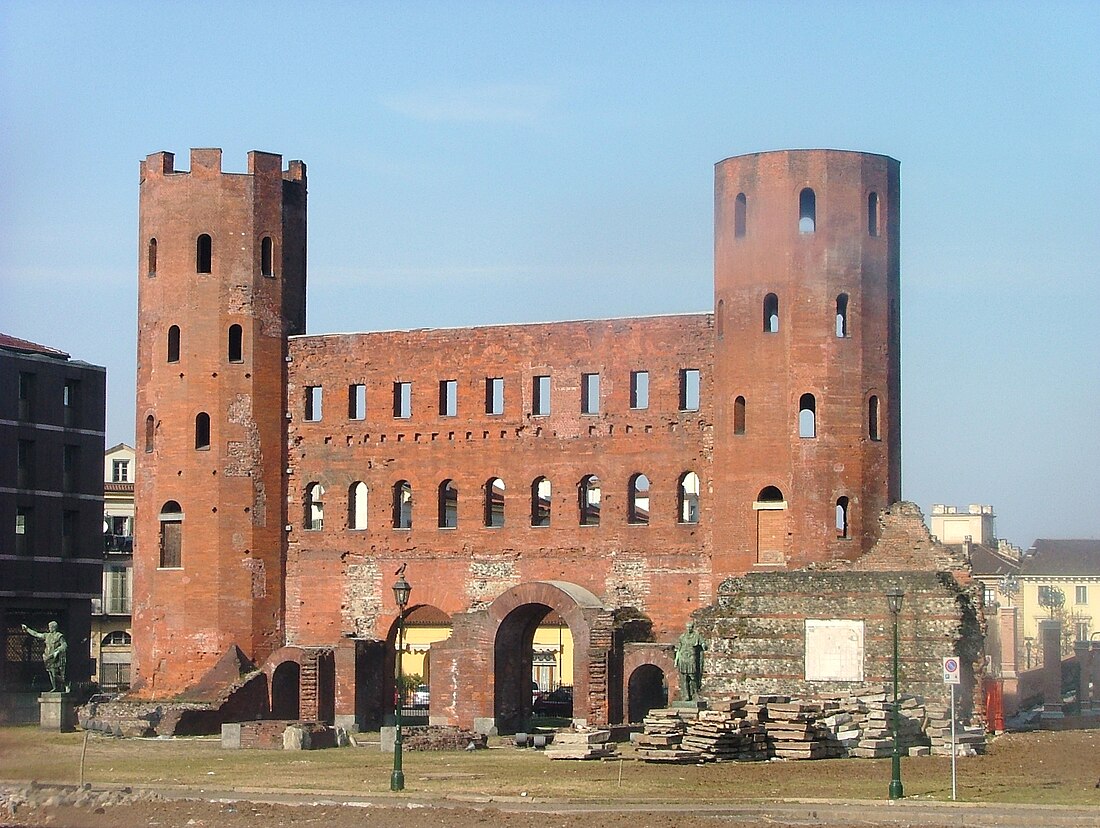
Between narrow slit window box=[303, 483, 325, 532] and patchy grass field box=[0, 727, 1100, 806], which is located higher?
narrow slit window box=[303, 483, 325, 532]

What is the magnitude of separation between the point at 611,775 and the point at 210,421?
20912mm

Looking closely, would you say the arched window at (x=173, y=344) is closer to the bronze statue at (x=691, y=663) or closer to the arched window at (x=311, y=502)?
the arched window at (x=311, y=502)

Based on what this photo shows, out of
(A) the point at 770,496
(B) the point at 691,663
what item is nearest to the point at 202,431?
(B) the point at 691,663

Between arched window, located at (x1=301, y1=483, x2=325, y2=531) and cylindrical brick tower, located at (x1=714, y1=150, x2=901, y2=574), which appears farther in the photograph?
arched window, located at (x1=301, y1=483, x2=325, y2=531)

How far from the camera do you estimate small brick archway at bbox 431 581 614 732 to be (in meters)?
49.1

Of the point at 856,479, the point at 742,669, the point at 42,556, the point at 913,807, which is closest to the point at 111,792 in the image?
the point at 913,807

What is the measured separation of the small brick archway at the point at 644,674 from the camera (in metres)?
47.4

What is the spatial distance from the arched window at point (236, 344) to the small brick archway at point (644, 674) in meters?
14.0

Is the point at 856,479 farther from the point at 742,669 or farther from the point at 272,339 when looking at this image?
the point at 272,339

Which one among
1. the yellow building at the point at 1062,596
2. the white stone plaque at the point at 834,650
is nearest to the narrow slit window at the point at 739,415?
the white stone plaque at the point at 834,650

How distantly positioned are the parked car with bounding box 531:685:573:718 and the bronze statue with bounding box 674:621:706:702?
11612mm

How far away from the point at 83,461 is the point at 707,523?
27.5 m

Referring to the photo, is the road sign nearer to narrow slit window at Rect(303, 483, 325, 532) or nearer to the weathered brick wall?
the weathered brick wall

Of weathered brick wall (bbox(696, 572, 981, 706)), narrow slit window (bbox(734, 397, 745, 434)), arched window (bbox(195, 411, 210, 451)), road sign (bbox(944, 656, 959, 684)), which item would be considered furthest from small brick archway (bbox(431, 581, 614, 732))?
road sign (bbox(944, 656, 959, 684))
